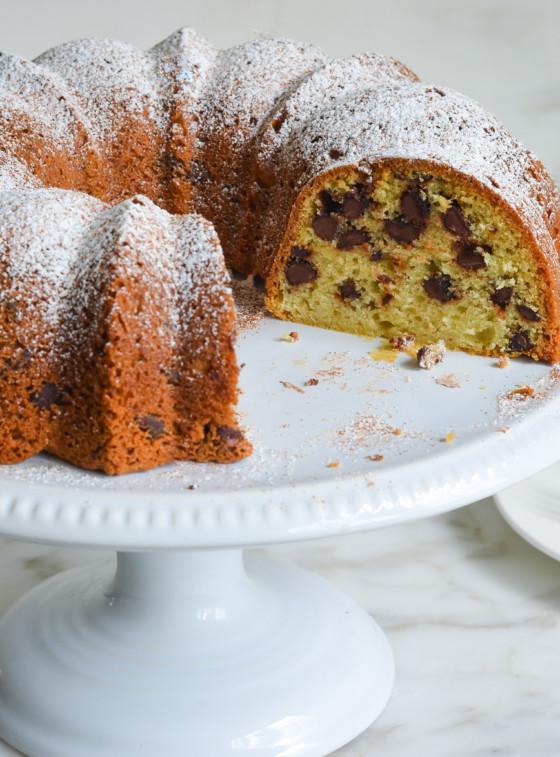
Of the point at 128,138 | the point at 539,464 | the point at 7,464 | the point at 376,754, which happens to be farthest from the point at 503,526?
the point at 7,464

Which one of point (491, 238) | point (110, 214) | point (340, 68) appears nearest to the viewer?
point (110, 214)

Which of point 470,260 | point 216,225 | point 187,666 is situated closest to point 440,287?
point 470,260

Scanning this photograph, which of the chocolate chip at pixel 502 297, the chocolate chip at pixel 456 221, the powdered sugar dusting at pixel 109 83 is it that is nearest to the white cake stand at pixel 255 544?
the chocolate chip at pixel 502 297

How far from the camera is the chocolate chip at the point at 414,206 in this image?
1.77 meters

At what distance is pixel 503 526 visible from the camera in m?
2.36

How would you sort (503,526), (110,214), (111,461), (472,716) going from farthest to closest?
(503,526), (472,716), (110,214), (111,461)

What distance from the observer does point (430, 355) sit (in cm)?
171

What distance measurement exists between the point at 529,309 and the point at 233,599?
717 mm

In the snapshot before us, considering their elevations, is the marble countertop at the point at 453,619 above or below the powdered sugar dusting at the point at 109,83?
below

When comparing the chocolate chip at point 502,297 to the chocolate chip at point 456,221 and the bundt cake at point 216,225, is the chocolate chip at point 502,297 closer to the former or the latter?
the bundt cake at point 216,225

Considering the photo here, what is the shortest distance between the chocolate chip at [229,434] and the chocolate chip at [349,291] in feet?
1.87

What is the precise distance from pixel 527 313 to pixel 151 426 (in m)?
0.70

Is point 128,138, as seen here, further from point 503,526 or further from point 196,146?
point 503,526

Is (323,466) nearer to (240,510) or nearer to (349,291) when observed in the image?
(240,510)
